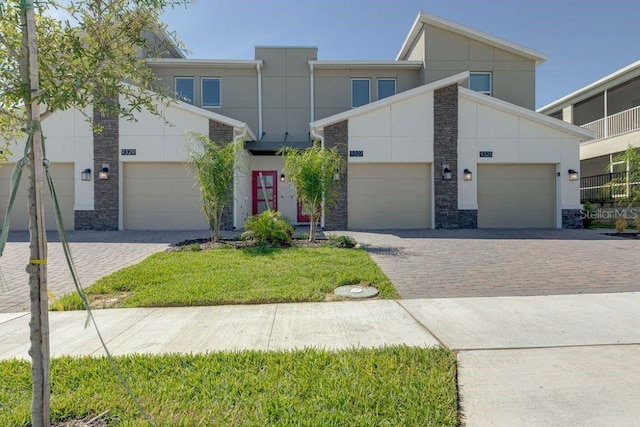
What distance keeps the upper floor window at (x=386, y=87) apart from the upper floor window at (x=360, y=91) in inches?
22.1

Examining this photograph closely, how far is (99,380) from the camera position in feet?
10.2

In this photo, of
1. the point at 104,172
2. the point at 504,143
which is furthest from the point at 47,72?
the point at 504,143

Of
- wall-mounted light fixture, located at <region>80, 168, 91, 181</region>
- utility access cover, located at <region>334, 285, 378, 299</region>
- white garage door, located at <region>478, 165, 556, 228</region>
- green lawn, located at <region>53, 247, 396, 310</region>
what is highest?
wall-mounted light fixture, located at <region>80, 168, 91, 181</region>

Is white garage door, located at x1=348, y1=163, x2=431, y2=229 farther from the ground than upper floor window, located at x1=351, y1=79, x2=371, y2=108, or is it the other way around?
upper floor window, located at x1=351, y1=79, x2=371, y2=108

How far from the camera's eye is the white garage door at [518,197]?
14961 millimetres

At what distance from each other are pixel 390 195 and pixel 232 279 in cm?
935

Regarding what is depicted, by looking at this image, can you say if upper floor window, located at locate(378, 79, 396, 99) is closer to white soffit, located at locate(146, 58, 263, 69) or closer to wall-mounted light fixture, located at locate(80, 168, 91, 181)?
white soffit, located at locate(146, 58, 263, 69)

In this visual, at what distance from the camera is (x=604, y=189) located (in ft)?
60.6

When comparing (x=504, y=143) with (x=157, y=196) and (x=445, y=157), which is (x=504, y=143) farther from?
(x=157, y=196)

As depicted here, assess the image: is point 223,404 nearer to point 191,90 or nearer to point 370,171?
point 370,171

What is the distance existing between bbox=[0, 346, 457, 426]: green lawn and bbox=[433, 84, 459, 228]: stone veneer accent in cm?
1141

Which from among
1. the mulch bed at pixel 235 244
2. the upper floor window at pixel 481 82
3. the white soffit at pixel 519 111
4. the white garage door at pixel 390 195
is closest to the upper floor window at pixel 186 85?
the white garage door at pixel 390 195

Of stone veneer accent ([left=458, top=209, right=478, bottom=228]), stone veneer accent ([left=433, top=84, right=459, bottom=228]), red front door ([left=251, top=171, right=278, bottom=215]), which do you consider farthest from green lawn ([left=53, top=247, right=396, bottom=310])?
red front door ([left=251, top=171, right=278, bottom=215])

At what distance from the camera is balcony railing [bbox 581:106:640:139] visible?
59.8 ft
